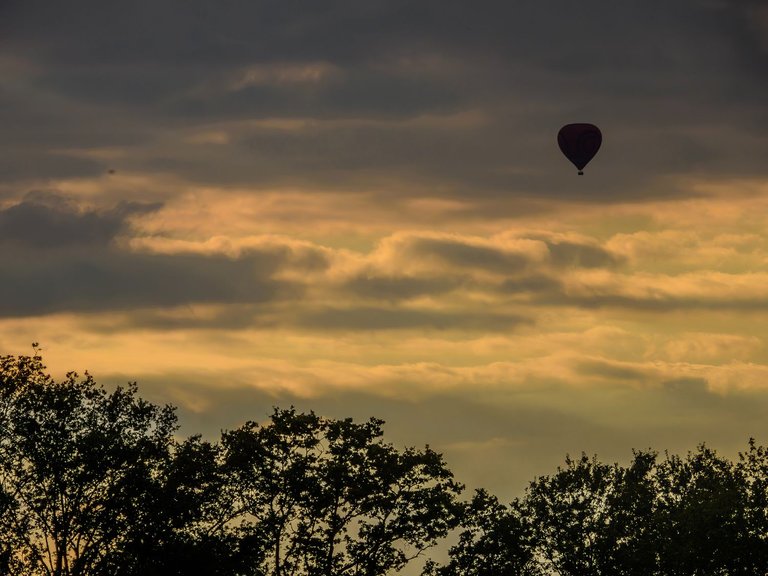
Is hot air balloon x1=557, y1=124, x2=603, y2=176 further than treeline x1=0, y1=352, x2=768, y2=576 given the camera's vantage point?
Yes

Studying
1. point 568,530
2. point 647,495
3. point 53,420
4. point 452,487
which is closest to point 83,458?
point 53,420

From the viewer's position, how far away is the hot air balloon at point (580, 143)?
143 m

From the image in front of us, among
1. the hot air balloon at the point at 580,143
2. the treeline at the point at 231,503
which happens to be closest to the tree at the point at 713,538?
the treeline at the point at 231,503

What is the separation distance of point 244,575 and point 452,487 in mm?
14718

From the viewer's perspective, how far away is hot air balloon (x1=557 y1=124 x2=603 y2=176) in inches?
5640

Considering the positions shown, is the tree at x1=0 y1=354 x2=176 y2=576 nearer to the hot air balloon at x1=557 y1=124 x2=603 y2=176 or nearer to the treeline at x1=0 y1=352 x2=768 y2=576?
the treeline at x1=0 y1=352 x2=768 y2=576

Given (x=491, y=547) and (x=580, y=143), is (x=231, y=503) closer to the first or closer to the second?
(x=491, y=547)

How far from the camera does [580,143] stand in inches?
5655

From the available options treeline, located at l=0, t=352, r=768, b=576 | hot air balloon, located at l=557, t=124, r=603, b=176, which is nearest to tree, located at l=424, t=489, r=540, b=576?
treeline, located at l=0, t=352, r=768, b=576

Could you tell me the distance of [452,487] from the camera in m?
97.0

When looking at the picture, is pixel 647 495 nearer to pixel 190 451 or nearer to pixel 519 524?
pixel 519 524

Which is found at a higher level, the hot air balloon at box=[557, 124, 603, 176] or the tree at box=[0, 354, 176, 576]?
the hot air balloon at box=[557, 124, 603, 176]

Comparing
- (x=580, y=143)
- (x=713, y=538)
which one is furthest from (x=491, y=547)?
(x=580, y=143)

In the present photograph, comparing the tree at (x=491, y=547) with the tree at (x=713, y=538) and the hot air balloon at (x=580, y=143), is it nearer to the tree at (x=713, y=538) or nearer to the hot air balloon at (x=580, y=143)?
the tree at (x=713, y=538)
